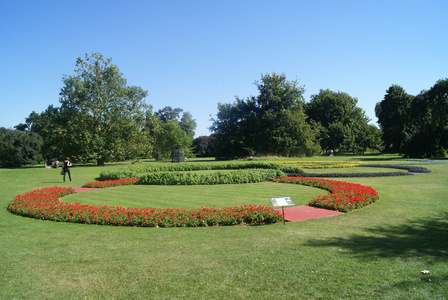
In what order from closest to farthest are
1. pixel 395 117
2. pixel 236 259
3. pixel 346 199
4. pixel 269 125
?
pixel 236 259 < pixel 346 199 < pixel 269 125 < pixel 395 117

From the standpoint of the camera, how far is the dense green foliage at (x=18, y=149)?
131 ft

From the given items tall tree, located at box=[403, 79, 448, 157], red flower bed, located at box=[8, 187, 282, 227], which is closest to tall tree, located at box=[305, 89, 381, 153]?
tall tree, located at box=[403, 79, 448, 157]

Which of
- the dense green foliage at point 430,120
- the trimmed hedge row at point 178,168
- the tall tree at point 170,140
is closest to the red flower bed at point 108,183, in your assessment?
the trimmed hedge row at point 178,168

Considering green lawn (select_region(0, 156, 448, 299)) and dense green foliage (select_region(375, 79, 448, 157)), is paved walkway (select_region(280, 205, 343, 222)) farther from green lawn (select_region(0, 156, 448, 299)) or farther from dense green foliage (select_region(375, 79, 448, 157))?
dense green foliage (select_region(375, 79, 448, 157))

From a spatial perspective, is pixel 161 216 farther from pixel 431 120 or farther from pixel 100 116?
pixel 431 120

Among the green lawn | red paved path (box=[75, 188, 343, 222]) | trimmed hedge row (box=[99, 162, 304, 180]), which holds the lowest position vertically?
red paved path (box=[75, 188, 343, 222])

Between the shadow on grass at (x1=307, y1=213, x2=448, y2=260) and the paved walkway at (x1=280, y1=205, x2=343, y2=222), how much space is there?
187 cm

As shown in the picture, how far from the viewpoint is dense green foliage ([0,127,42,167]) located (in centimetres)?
3984

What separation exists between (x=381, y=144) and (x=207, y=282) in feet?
216

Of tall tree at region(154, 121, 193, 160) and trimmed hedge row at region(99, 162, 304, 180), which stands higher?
tall tree at region(154, 121, 193, 160)

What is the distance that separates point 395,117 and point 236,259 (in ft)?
203

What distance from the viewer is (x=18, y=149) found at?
143ft

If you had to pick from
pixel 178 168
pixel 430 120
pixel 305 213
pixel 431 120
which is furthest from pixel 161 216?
pixel 430 120

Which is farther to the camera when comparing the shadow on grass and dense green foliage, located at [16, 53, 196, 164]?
dense green foliage, located at [16, 53, 196, 164]
